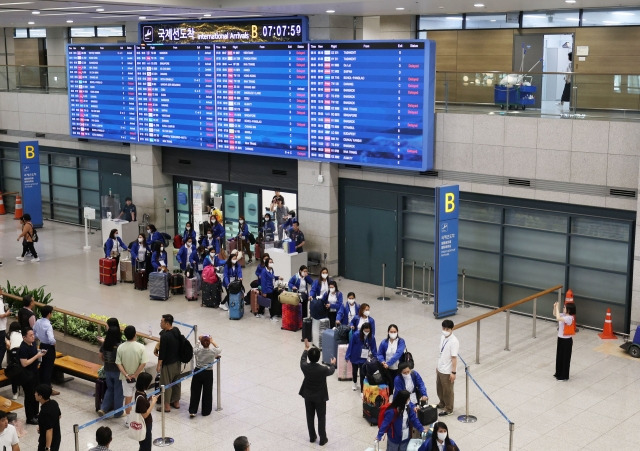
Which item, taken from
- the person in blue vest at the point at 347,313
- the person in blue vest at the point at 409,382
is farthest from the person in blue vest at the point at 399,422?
the person in blue vest at the point at 347,313

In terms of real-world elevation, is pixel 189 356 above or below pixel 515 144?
below

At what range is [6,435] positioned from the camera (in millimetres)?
9797

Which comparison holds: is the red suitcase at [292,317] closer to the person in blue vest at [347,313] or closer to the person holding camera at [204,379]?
the person in blue vest at [347,313]

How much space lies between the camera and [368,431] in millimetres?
12625

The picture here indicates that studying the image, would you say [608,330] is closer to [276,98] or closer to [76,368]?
[276,98]

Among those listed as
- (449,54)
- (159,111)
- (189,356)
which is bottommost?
(189,356)

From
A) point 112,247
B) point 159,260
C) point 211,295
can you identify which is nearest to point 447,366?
point 211,295

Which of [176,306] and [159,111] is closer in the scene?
[176,306]

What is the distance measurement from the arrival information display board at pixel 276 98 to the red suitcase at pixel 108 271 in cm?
397

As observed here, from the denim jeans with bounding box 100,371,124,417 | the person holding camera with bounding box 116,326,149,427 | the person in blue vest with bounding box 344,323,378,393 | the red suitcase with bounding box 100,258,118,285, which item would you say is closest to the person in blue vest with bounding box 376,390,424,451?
the person in blue vest with bounding box 344,323,378,393

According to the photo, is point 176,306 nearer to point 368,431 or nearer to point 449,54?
point 368,431

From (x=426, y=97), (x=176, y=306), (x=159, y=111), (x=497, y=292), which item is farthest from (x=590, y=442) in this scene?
(x=159, y=111)

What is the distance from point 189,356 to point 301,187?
922 cm

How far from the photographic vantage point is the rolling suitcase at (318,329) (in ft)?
52.7
